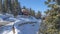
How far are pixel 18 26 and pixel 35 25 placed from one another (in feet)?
7.27

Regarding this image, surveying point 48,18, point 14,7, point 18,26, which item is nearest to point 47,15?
point 48,18

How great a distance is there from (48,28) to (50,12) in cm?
100

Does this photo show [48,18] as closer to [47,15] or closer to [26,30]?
[47,15]

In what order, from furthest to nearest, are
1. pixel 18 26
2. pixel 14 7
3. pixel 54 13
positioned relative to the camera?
pixel 14 7 < pixel 18 26 < pixel 54 13

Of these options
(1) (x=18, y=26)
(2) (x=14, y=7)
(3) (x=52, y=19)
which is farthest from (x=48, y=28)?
(2) (x=14, y=7)

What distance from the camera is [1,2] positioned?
150 ft

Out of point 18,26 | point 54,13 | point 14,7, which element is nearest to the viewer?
point 54,13

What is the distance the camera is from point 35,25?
76.2 ft

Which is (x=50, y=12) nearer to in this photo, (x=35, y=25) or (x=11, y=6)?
(x=35, y=25)

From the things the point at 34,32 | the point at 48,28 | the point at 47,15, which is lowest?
the point at 34,32

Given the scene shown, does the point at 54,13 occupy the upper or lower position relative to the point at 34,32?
upper

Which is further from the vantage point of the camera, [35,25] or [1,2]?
[1,2]

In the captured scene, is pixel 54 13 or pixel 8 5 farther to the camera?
pixel 8 5

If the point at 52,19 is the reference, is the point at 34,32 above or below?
below
